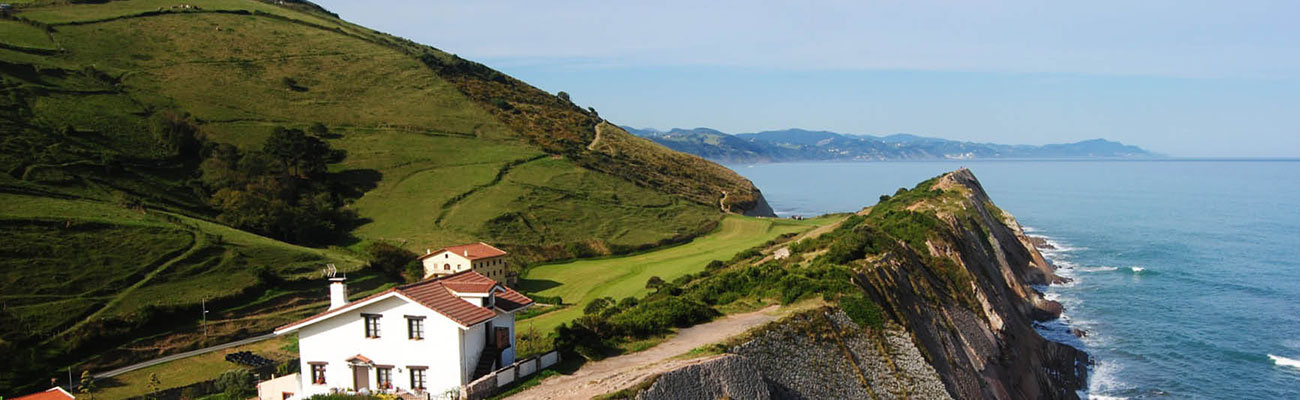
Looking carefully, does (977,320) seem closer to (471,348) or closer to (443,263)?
(471,348)

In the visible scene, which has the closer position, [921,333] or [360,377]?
[360,377]

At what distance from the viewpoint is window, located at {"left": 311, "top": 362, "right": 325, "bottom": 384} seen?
71.9 ft

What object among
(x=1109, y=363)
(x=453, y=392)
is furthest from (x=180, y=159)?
(x=1109, y=363)

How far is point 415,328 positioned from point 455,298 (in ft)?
5.48

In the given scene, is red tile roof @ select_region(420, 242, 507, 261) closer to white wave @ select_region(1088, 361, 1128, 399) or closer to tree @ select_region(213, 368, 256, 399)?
tree @ select_region(213, 368, 256, 399)

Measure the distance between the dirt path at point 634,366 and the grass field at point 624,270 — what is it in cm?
1251

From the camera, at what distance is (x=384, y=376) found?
69.9ft

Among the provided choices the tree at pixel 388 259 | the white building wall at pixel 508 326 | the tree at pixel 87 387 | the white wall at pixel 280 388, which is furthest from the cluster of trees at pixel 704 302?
the tree at pixel 388 259

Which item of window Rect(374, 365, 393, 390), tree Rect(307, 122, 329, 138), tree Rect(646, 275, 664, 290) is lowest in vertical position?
tree Rect(646, 275, 664, 290)

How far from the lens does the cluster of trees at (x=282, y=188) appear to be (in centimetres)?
5906

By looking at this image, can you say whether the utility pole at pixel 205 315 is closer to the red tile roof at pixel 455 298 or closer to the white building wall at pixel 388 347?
the red tile roof at pixel 455 298

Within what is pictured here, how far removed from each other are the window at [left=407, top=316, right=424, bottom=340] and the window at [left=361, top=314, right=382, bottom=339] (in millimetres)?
952

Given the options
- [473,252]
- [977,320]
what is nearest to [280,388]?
[473,252]

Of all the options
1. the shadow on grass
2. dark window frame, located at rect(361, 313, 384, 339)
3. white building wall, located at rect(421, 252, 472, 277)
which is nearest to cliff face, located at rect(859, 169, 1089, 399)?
dark window frame, located at rect(361, 313, 384, 339)
